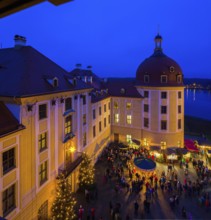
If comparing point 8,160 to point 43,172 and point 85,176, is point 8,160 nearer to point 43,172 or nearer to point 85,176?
point 43,172

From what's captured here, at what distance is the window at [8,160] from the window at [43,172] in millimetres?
3728

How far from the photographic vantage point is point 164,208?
22422 millimetres

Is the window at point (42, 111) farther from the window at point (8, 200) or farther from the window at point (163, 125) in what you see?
the window at point (163, 125)

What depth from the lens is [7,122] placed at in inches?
586

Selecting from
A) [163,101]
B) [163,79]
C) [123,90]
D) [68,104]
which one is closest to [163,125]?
[163,101]

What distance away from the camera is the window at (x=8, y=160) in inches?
564

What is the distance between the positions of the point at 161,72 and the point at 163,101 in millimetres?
5128

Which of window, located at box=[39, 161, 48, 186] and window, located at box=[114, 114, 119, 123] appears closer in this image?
window, located at box=[39, 161, 48, 186]

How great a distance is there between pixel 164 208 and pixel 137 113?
2173cm

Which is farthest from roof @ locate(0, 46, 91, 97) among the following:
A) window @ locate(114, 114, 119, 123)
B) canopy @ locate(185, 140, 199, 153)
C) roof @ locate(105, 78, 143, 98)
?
canopy @ locate(185, 140, 199, 153)

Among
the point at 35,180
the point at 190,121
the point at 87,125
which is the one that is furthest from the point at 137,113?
the point at 190,121

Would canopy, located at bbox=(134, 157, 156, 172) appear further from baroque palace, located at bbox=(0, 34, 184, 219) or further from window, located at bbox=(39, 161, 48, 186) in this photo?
window, located at bbox=(39, 161, 48, 186)

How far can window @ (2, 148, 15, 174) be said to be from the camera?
47.0 feet

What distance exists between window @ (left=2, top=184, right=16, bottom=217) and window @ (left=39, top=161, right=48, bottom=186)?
3326 mm
